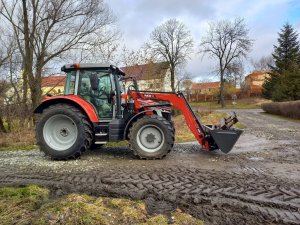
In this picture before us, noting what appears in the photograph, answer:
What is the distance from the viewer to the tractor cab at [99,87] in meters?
8.36

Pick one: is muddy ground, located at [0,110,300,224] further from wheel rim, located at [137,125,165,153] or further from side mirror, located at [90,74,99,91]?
side mirror, located at [90,74,99,91]

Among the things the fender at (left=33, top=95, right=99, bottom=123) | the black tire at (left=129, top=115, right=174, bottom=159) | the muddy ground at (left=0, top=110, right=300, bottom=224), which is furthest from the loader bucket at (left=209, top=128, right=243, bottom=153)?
the fender at (left=33, top=95, right=99, bottom=123)

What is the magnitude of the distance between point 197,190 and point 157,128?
3.11 meters

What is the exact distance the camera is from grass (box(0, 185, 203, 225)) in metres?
3.88

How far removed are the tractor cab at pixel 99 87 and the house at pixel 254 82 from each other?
5626 centimetres

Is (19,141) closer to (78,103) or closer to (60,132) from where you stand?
(60,132)

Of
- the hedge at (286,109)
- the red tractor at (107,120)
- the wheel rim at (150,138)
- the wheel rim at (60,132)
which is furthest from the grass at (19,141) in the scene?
the hedge at (286,109)

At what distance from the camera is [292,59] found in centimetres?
4669

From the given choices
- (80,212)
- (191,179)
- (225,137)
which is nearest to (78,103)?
(191,179)

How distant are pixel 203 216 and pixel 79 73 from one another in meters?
5.55

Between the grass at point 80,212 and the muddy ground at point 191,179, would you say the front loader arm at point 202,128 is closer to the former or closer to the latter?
the muddy ground at point 191,179

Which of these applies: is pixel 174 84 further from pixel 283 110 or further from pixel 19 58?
pixel 19 58

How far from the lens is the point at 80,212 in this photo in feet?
13.1

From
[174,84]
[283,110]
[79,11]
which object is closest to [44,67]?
[79,11]
